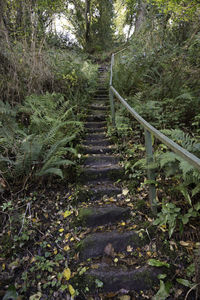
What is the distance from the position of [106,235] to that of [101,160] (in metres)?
1.56

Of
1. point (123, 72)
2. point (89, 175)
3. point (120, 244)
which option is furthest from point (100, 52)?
point (120, 244)

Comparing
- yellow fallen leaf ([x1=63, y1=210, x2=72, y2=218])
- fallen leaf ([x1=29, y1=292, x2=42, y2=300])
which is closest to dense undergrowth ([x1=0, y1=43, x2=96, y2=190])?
yellow fallen leaf ([x1=63, y1=210, x2=72, y2=218])

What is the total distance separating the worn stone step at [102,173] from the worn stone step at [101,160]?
0.62 ft

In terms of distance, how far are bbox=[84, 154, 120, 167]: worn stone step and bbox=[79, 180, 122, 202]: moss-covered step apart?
54cm

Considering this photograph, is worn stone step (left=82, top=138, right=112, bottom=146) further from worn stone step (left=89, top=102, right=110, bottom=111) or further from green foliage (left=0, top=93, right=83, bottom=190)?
worn stone step (left=89, top=102, right=110, bottom=111)

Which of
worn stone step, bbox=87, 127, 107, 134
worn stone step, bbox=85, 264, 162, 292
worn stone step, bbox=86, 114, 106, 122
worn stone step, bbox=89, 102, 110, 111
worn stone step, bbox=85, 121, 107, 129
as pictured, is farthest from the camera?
worn stone step, bbox=89, 102, 110, 111

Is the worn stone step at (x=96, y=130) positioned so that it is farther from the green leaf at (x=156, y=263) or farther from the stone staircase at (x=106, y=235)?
the green leaf at (x=156, y=263)

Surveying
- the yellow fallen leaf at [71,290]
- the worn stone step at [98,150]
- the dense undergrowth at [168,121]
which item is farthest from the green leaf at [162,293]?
the worn stone step at [98,150]

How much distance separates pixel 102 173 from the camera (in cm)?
325

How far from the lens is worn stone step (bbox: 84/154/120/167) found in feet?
11.4

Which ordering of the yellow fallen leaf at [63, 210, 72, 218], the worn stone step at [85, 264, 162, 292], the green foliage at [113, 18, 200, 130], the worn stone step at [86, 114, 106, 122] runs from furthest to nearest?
the worn stone step at [86, 114, 106, 122]
the green foliage at [113, 18, 200, 130]
the yellow fallen leaf at [63, 210, 72, 218]
the worn stone step at [85, 264, 162, 292]

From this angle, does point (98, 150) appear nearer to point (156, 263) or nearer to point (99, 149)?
point (99, 149)

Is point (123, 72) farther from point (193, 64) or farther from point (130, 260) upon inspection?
point (130, 260)

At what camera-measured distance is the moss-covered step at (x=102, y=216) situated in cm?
247
